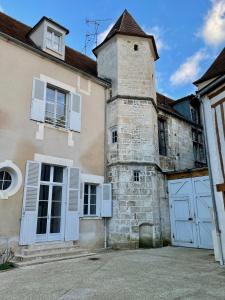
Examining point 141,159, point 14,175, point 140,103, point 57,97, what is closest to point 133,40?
point 140,103

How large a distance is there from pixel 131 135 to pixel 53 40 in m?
3.99

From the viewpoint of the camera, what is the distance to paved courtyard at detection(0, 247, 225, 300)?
10.9 ft

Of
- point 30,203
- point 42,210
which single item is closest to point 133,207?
point 42,210

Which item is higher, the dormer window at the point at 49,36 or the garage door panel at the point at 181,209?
the dormer window at the point at 49,36

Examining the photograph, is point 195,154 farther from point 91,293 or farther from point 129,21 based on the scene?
point 91,293

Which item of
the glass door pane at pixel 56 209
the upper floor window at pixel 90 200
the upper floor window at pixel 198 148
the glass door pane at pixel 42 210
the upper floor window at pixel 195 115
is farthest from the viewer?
the upper floor window at pixel 195 115

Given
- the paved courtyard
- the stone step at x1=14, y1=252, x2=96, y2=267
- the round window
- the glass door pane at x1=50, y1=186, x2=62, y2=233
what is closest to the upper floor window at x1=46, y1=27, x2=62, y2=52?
the round window

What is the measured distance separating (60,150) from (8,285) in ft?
12.5

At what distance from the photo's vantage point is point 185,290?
3463 millimetres

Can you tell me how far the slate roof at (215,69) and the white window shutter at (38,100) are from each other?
4.45 metres

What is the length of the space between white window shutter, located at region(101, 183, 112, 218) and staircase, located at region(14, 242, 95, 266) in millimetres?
1256

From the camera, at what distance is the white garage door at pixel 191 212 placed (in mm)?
7429

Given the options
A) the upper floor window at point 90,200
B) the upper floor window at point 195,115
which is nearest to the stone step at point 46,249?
the upper floor window at point 90,200

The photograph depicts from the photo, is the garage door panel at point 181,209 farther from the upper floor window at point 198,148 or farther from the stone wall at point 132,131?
the upper floor window at point 198,148
